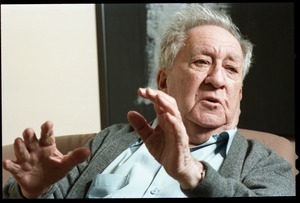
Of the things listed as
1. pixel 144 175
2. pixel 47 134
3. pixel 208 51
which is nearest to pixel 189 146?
pixel 144 175

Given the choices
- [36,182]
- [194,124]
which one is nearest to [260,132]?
[194,124]

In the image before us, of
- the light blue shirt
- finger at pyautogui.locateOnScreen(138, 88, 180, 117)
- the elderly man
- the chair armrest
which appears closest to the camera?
finger at pyautogui.locateOnScreen(138, 88, 180, 117)

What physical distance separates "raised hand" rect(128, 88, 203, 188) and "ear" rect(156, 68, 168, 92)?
304 mm

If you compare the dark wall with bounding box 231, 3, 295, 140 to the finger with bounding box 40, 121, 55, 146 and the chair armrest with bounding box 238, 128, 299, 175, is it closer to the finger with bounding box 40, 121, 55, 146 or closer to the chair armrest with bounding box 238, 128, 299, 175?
the chair armrest with bounding box 238, 128, 299, 175

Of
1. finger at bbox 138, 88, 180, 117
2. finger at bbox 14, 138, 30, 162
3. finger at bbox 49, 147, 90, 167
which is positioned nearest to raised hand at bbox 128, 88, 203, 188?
finger at bbox 138, 88, 180, 117

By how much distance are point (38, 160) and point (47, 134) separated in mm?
69

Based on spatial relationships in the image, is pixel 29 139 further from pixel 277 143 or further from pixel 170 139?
Result: pixel 277 143

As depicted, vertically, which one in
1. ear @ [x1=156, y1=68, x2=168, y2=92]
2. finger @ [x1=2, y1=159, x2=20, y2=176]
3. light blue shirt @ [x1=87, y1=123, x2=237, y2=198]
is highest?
ear @ [x1=156, y1=68, x2=168, y2=92]

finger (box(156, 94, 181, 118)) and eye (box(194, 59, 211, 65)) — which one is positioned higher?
eye (box(194, 59, 211, 65))

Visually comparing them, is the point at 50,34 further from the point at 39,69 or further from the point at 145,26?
the point at 145,26

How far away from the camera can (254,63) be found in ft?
4.01

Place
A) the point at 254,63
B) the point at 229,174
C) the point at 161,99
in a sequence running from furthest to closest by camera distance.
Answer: the point at 254,63 < the point at 229,174 < the point at 161,99

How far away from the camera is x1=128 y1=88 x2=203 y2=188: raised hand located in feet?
2.72

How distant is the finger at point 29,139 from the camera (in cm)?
90
